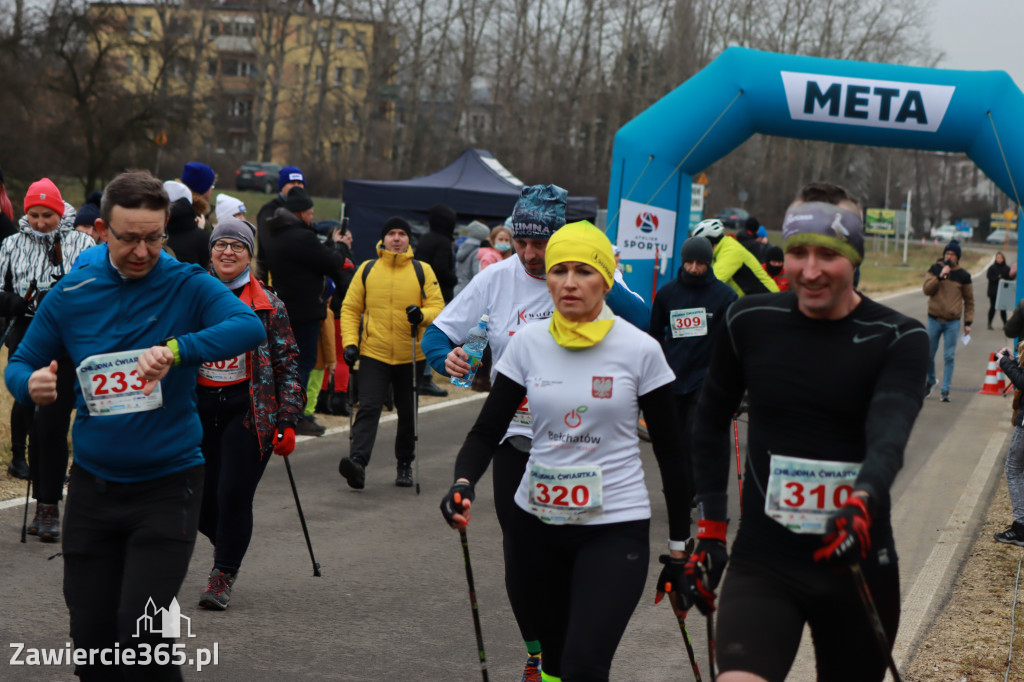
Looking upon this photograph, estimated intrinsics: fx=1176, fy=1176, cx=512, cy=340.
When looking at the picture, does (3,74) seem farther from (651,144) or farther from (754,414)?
(754,414)

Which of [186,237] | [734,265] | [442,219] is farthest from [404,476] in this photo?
[442,219]

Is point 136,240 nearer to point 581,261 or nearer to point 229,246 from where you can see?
point 581,261

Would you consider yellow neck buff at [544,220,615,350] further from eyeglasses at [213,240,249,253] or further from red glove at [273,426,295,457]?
eyeglasses at [213,240,249,253]

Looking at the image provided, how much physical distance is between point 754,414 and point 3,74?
2892cm

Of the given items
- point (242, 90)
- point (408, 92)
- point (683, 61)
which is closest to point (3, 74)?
point (408, 92)

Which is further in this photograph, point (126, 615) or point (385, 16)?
point (385, 16)

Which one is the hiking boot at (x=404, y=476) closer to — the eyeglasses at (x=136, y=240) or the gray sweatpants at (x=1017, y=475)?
the gray sweatpants at (x=1017, y=475)

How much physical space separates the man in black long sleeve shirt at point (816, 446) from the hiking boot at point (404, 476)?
20.4 ft

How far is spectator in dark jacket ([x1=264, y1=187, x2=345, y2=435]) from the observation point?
34.0 ft

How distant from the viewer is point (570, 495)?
3.79 meters

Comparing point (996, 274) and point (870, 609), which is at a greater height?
point (996, 274)

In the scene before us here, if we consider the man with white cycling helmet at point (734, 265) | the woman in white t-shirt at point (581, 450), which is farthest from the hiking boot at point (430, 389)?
the woman in white t-shirt at point (581, 450)

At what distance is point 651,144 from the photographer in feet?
48.2

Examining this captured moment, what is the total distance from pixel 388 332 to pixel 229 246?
11.2 feet
